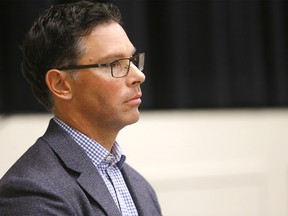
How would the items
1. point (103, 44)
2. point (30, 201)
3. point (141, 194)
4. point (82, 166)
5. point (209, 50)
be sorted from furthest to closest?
point (209, 50)
point (141, 194)
point (103, 44)
point (82, 166)
point (30, 201)

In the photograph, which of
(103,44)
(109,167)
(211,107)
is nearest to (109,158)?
(109,167)

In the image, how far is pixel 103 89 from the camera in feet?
5.12

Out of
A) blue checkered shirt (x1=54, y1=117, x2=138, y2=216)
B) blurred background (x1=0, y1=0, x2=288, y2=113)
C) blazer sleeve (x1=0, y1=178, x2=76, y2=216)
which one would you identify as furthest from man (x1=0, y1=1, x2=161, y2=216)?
blurred background (x1=0, y1=0, x2=288, y2=113)

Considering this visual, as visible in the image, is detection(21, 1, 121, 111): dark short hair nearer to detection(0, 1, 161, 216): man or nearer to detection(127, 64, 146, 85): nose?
detection(0, 1, 161, 216): man

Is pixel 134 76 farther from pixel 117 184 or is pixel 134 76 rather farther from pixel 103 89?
pixel 117 184

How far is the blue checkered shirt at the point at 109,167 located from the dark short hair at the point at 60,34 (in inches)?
6.6

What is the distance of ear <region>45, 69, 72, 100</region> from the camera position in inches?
61.6

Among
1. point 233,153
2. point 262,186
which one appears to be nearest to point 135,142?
point 233,153

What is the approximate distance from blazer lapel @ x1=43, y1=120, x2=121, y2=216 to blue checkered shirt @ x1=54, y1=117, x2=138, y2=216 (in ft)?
0.12

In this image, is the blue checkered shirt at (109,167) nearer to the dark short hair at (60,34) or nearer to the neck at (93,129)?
the neck at (93,129)

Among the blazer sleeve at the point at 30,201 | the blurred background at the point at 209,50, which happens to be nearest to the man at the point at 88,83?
the blazer sleeve at the point at 30,201

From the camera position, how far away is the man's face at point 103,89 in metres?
1.56

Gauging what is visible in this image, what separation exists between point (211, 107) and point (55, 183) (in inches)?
63.3

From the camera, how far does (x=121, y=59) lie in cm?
157
